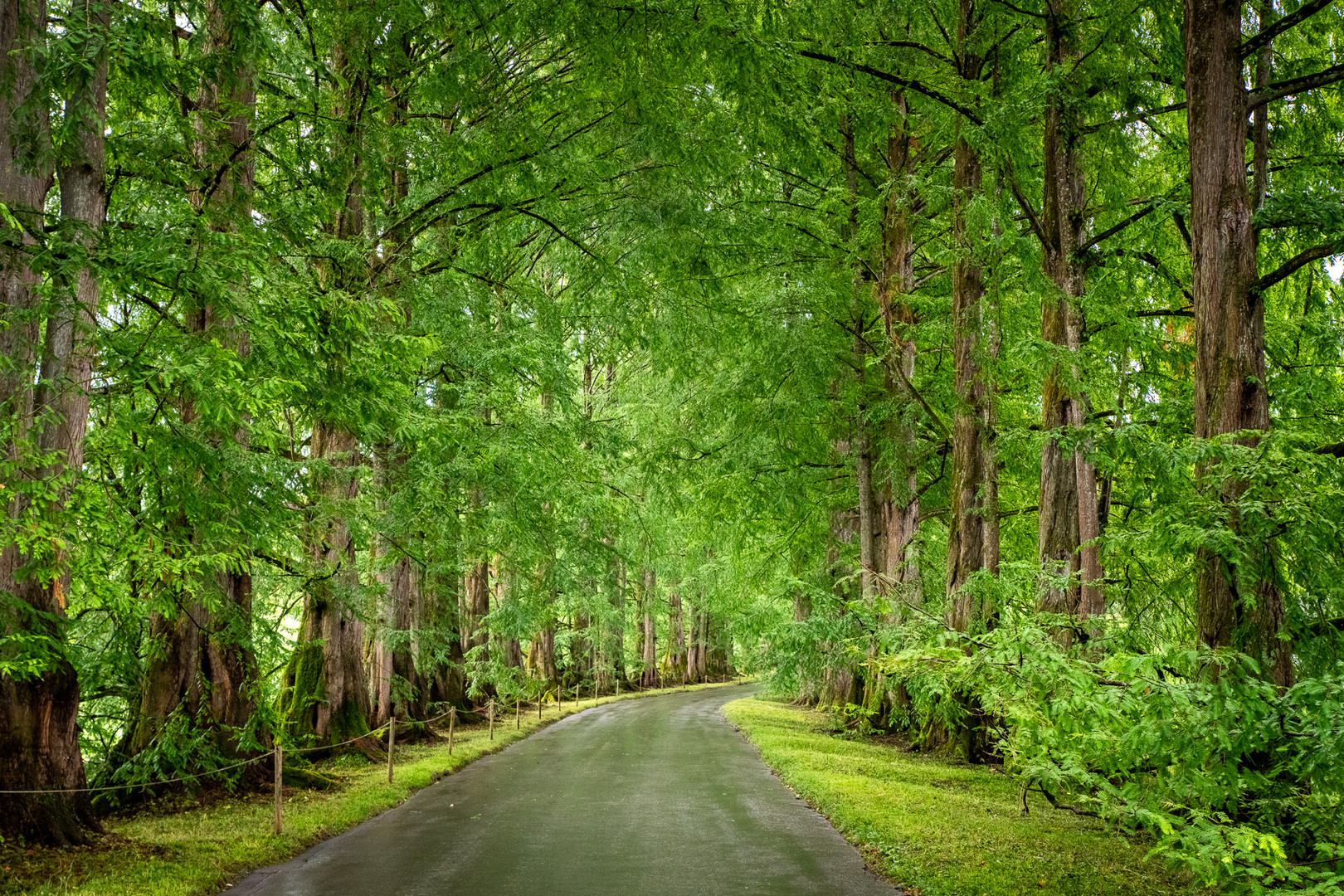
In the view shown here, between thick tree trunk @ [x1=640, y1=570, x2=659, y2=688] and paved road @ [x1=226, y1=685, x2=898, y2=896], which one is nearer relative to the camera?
paved road @ [x1=226, y1=685, x2=898, y2=896]

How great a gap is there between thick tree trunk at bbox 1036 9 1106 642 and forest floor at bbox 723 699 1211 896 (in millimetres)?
2498

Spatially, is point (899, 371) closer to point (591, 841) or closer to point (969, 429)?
point (969, 429)

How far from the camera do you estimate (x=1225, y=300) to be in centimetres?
657

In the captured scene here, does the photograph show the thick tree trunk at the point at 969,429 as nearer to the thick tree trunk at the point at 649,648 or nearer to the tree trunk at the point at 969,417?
the tree trunk at the point at 969,417

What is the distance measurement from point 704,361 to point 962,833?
11.7m

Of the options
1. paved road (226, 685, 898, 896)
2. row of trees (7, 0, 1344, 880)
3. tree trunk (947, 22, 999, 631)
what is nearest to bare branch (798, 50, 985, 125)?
row of trees (7, 0, 1344, 880)

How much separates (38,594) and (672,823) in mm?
6867

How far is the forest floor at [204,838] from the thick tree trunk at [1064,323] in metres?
8.76

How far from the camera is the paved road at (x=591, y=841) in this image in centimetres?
773

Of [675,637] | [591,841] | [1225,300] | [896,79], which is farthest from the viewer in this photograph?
[675,637]

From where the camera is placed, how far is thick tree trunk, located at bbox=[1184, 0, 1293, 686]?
19.9ft

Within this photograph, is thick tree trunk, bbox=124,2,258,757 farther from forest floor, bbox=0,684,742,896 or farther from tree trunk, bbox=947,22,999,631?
tree trunk, bbox=947,22,999,631

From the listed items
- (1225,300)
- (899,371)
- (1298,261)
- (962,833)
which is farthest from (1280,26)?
(899,371)

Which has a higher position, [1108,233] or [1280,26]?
[1108,233]
